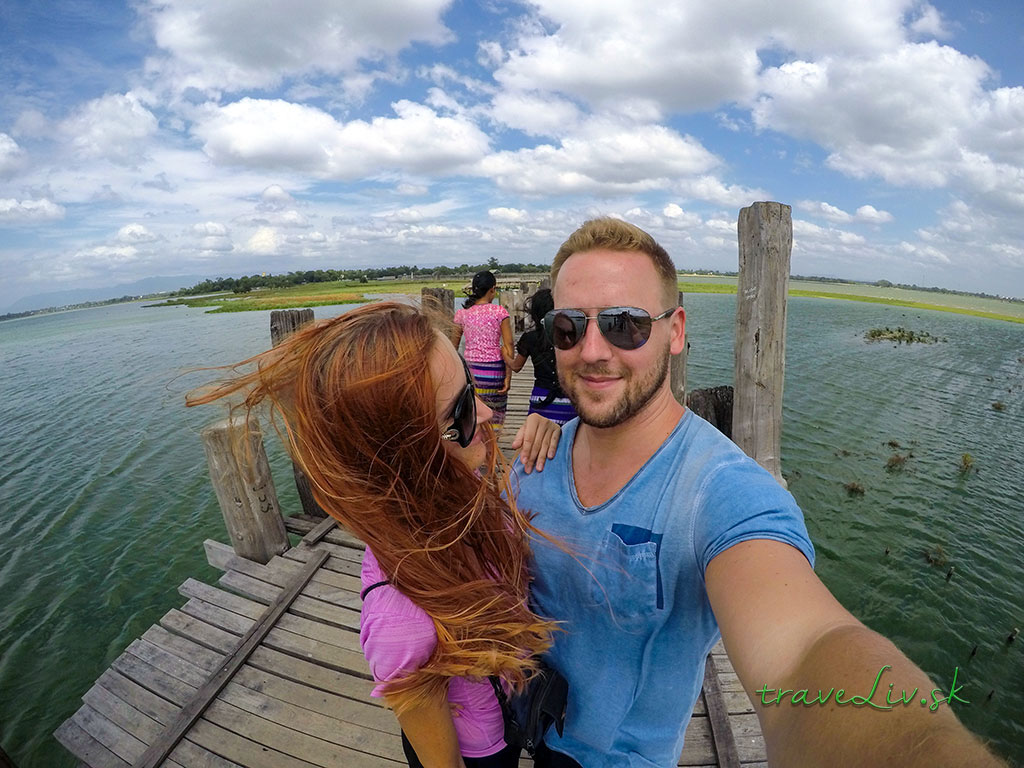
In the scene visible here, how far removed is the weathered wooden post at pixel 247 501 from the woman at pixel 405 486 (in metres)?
3.58

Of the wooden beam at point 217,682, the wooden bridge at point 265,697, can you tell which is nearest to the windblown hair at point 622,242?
the wooden bridge at point 265,697

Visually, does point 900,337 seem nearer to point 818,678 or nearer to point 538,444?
point 538,444

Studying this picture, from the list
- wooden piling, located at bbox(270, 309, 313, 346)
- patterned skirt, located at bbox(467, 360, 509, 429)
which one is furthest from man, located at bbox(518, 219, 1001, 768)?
patterned skirt, located at bbox(467, 360, 509, 429)

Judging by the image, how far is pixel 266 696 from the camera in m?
3.39

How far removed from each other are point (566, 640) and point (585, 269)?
1.34m

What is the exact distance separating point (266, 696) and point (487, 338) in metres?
3.73

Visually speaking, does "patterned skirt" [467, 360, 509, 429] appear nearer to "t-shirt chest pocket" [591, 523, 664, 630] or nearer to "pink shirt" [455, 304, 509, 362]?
"pink shirt" [455, 304, 509, 362]

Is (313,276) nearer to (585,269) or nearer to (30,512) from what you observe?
(30,512)

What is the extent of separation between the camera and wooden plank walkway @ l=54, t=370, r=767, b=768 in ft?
9.84

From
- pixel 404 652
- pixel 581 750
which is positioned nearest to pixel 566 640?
pixel 581 750

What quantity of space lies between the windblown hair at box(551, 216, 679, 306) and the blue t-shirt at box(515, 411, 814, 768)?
56cm

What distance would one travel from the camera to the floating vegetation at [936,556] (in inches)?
311

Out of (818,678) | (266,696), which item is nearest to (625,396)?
(818,678)

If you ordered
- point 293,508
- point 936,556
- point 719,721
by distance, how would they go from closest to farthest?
point 719,721, point 936,556, point 293,508
